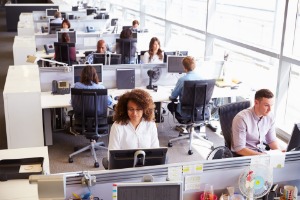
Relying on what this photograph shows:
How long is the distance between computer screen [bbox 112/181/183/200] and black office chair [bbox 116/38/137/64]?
5.44 metres

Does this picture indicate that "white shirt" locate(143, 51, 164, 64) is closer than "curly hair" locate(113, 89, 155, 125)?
No

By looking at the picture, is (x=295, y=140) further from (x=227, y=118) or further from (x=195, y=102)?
(x=195, y=102)

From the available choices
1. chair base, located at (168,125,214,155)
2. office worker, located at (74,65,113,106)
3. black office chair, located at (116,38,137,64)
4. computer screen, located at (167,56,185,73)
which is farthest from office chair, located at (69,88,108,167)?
black office chair, located at (116,38,137,64)

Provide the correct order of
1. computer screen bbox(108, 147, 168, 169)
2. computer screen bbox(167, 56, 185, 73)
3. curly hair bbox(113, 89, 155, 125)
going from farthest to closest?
computer screen bbox(167, 56, 185, 73)
curly hair bbox(113, 89, 155, 125)
computer screen bbox(108, 147, 168, 169)

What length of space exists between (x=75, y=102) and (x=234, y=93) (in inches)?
84.8

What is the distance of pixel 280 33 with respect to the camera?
5.01 metres

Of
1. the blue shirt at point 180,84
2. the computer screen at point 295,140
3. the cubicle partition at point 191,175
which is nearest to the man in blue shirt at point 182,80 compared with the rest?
the blue shirt at point 180,84

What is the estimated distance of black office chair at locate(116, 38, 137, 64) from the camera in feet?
23.9

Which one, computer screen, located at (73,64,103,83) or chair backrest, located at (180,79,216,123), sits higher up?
computer screen, located at (73,64,103,83)

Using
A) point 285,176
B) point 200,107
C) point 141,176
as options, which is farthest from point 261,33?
point 141,176

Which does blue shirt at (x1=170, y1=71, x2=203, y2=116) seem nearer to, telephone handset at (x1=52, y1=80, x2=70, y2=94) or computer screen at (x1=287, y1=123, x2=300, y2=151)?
telephone handset at (x1=52, y1=80, x2=70, y2=94)

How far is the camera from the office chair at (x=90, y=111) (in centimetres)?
428

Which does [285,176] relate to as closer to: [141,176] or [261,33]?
[141,176]

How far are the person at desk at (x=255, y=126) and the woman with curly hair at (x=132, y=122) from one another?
747 millimetres
